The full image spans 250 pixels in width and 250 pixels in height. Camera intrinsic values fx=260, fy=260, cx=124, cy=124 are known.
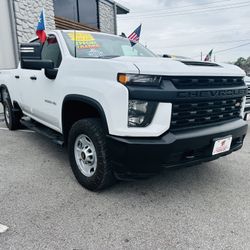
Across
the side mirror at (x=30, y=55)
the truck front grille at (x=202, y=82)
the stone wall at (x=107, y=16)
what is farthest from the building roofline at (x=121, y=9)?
the truck front grille at (x=202, y=82)

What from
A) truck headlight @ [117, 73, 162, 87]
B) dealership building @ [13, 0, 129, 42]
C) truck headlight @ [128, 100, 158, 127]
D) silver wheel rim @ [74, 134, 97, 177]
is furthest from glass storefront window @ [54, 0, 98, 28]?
truck headlight @ [128, 100, 158, 127]

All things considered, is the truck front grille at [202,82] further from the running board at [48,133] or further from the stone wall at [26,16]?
the stone wall at [26,16]

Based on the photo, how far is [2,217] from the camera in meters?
2.46

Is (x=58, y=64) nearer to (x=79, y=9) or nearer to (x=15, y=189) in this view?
(x=15, y=189)

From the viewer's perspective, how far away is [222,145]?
2.75 meters

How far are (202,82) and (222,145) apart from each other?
0.71 meters

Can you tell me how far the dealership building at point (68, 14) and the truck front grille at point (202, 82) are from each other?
744 centimetres

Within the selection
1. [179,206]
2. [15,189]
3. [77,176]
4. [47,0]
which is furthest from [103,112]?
[47,0]

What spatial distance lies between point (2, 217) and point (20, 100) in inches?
115

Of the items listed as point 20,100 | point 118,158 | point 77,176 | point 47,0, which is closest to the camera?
point 118,158

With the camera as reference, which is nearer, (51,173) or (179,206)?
(179,206)

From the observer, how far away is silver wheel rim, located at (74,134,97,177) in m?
2.89

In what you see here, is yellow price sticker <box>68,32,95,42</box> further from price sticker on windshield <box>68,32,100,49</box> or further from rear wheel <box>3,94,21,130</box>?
rear wheel <box>3,94,21,130</box>

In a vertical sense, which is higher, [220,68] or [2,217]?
[220,68]
